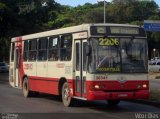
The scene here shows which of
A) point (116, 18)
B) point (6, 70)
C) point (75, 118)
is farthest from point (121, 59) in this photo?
point (116, 18)

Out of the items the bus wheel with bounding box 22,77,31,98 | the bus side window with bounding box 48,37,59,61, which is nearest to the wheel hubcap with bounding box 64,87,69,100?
the bus side window with bounding box 48,37,59,61

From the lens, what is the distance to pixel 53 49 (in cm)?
1909

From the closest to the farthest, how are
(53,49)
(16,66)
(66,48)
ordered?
(66,48) < (53,49) < (16,66)

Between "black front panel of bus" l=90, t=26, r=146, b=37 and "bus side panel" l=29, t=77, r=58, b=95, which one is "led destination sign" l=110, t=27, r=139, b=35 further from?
"bus side panel" l=29, t=77, r=58, b=95

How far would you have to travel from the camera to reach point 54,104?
18297 mm

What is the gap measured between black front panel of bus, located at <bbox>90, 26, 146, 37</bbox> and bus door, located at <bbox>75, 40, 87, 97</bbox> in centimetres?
56

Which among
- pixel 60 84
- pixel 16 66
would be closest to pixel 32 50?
pixel 16 66

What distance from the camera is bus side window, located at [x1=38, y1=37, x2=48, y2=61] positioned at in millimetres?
20045

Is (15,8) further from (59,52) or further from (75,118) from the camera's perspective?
(75,118)

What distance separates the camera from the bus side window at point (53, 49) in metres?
18.8

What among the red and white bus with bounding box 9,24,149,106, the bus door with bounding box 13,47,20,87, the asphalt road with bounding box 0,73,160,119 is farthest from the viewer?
the bus door with bounding box 13,47,20,87

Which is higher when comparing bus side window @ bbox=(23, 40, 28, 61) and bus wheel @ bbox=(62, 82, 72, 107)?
bus side window @ bbox=(23, 40, 28, 61)

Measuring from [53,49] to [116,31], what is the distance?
11.6ft

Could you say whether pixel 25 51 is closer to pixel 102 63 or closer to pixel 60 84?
pixel 60 84
